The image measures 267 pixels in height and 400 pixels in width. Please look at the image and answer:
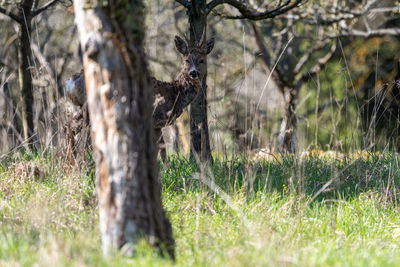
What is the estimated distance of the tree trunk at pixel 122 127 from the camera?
325 cm

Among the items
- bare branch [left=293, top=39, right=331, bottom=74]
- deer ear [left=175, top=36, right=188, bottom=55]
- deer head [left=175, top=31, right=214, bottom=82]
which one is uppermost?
deer ear [left=175, top=36, right=188, bottom=55]

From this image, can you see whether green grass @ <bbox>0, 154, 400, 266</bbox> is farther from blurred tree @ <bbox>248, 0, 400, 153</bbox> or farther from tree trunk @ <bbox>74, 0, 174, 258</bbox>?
blurred tree @ <bbox>248, 0, 400, 153</bbox>

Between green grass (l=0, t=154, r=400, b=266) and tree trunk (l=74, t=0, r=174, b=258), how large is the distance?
169 millimetres

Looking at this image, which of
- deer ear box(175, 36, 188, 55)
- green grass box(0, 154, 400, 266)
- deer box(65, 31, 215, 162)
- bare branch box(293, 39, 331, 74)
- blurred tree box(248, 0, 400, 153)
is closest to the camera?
green grass box(0, 154, 400, 266)

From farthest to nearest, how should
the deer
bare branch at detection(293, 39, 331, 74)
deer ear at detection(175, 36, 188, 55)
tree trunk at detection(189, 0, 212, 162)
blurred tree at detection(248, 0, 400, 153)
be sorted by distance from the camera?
bare branch at detection(293, 39, 331, 74) → blurred tree at detection(248, 0, 400, 153) → deer ear at detection(175, 36, 188, 55) → the deer → tree trunk at detection(189, 0, 212, 162)

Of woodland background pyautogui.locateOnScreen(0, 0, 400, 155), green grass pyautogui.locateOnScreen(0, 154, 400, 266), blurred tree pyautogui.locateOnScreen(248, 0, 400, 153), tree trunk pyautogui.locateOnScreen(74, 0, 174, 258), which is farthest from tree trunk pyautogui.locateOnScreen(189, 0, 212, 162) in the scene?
woodland background pyautogui.locateOnScreen(0, 0, 400, 155)

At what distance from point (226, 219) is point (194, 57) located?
11.6 feet

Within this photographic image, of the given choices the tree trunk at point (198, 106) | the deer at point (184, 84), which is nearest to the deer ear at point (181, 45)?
the deer at point (184, 84)

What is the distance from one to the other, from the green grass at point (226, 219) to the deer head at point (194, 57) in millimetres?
1628

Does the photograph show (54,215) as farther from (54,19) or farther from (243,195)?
(54,19)

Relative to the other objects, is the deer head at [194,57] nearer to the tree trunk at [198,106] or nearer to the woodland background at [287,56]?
the tree trunk at [198,106]

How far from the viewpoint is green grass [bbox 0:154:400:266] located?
322 cm

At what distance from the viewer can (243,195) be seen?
201 inches

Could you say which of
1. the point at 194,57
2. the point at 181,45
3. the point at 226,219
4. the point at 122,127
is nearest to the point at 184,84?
the point at 194,57
